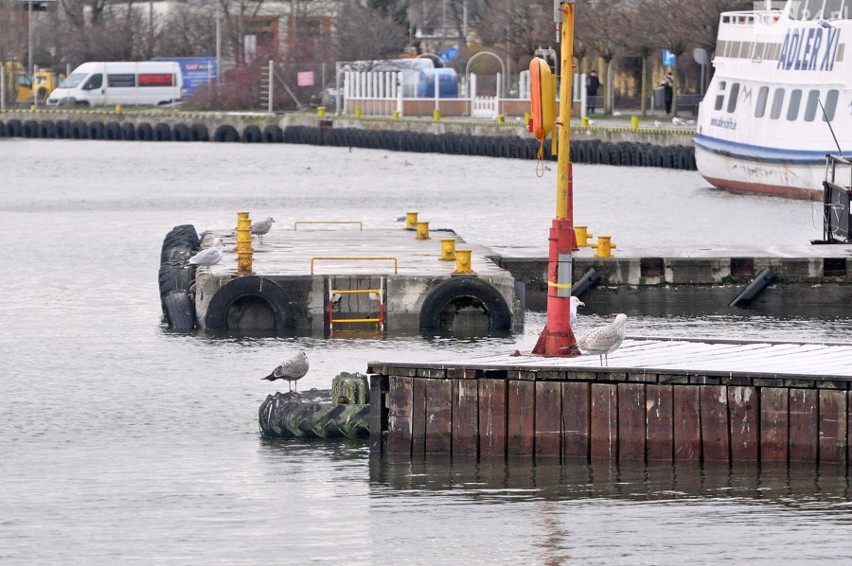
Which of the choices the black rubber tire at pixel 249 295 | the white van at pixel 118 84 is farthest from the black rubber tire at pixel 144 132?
the black rubber tire at pixel 249 295

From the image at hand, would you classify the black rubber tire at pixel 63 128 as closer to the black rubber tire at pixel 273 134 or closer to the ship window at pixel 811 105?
the black rubber tire at pixel 273 134

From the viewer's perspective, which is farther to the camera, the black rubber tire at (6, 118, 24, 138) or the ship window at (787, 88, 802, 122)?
the black rubber tire at (6, 118, 24, 138)

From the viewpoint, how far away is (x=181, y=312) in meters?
29.5

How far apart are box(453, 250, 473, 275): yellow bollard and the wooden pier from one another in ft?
33.2

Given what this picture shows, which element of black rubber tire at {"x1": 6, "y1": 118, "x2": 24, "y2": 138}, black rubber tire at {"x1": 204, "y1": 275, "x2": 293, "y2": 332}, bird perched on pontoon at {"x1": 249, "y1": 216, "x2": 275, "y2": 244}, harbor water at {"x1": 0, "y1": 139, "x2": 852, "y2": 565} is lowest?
harbor water at {"x1": 0, "y1": 139, "x2": 852, "y2": 565}

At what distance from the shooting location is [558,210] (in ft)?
61.0

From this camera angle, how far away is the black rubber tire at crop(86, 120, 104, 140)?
98.2 metres

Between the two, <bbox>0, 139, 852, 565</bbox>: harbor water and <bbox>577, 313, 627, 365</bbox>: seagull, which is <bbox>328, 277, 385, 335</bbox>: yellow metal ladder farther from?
<bbox>577, 313, 627, 365</bbox>: seagull

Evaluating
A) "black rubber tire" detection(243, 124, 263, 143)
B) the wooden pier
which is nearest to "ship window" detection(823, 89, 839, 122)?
the wooden pier

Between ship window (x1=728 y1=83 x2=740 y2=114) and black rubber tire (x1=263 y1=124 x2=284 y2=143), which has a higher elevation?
ship window (x1=728 y1=83 x2=740 y2=114)

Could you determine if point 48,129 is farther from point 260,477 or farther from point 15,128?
point 260,477

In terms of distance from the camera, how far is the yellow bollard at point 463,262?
28328 millimetres

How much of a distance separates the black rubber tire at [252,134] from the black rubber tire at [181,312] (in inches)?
2542

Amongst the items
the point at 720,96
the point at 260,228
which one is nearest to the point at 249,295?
the point at 260,228
